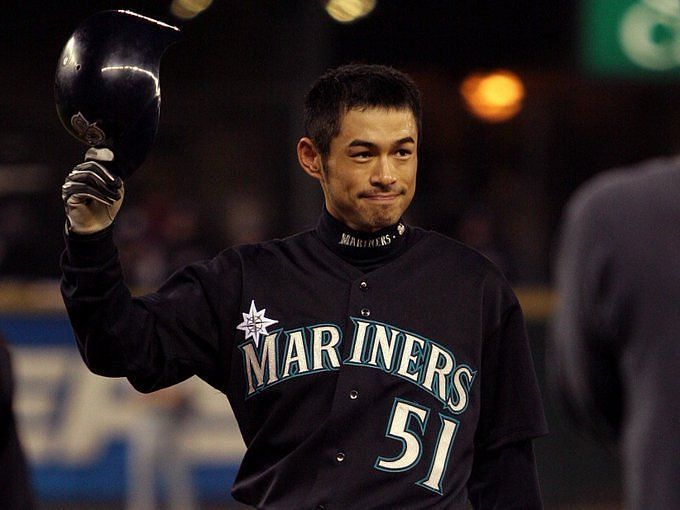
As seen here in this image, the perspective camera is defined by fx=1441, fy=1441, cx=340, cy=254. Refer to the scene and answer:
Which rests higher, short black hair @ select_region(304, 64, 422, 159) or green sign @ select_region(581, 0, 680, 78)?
green sign @ select_region(581, 0, 680, 78)

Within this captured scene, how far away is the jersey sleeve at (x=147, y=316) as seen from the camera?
2.87 meters

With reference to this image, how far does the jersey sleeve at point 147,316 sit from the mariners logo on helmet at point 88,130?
195 millimetres

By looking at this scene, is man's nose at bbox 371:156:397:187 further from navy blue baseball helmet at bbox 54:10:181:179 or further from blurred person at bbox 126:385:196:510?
blurred person at bbox 126:385:196:510

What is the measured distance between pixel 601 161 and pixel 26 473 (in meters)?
10.0

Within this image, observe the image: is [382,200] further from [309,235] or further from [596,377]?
[596,377]

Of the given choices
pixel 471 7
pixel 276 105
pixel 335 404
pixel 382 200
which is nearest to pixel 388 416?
pixel 335 404

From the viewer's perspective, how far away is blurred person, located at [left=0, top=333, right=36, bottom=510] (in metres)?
2.27

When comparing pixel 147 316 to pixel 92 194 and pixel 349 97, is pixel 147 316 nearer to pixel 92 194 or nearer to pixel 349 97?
pixel 92 194

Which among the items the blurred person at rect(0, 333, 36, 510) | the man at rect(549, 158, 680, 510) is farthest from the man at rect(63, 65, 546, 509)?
the man at rect(549, 158, 680, 510)

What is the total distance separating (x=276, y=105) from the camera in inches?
430

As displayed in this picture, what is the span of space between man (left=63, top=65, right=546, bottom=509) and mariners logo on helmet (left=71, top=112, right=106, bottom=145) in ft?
0.29

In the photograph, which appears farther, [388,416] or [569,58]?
[569,58]

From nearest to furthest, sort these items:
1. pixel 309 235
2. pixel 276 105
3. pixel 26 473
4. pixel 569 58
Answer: pixel 26 473 → pixel 309 235 → pixel 276 105 → pixel 569 58

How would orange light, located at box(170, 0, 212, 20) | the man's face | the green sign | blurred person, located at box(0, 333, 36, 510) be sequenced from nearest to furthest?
blurred person, located at box(0, 333, 36, 510) < the man's face < the green sign < orange light, located at box(170, 0, 212, 20)
